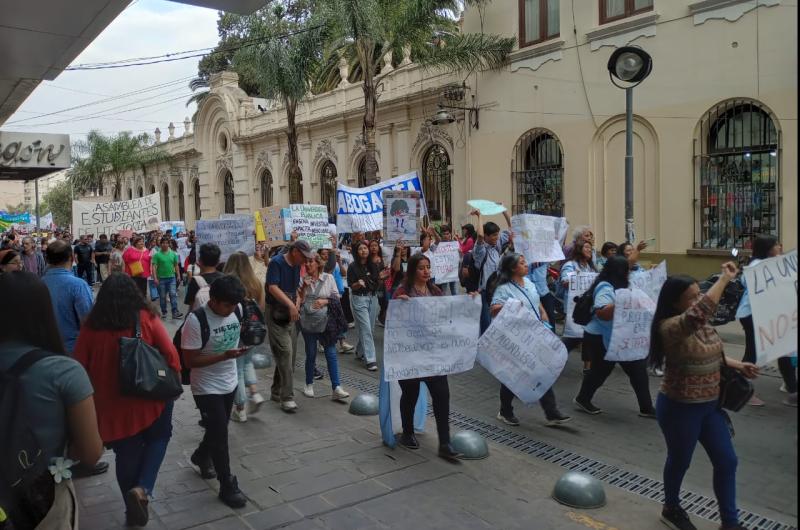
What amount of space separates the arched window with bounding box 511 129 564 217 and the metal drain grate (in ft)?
34.7

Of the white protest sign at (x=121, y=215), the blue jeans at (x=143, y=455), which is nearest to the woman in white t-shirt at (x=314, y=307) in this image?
the blue jeans at (x=143, y=455)

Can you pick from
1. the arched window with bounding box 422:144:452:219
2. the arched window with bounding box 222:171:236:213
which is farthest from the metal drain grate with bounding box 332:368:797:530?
the arched window with bounding box 222:171:236:213

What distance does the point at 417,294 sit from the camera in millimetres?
5473

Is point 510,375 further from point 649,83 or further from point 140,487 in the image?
point 649,83

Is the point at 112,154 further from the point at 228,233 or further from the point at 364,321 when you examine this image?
the point at 364,321

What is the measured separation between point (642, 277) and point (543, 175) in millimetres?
9654

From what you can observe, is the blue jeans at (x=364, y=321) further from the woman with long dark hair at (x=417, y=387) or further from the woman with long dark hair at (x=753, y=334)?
the woman with long dark hair at (x=753, y=334)

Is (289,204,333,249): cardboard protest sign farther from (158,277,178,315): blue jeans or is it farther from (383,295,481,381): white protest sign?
(383,295,481,381): white protest sign

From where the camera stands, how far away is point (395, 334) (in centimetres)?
524

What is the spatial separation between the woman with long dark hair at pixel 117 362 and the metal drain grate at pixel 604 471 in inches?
117

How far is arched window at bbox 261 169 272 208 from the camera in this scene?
1163 inches

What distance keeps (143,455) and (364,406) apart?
9.25ft

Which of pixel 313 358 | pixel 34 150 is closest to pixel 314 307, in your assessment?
pixel 313 358

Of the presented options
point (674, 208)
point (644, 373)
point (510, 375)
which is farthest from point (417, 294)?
point (674, 208)
